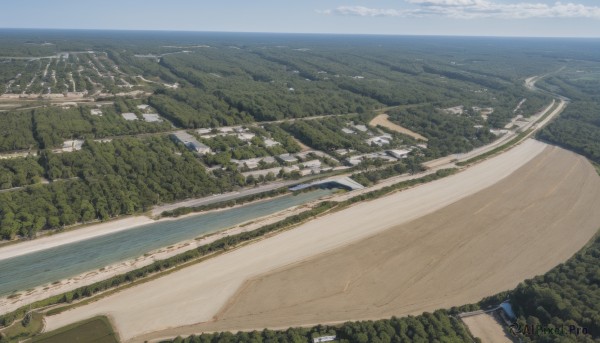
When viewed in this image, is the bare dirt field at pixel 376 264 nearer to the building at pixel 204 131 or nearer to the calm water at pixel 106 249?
the calm water at pixel 106 249

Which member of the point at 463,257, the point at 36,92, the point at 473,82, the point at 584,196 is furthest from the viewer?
the point at 473,82

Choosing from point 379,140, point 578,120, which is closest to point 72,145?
point 379,140

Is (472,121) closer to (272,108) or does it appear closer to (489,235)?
(272,108)

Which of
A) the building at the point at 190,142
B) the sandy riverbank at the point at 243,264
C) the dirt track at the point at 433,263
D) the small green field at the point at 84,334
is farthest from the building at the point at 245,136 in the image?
the small green field at the point at 84,334

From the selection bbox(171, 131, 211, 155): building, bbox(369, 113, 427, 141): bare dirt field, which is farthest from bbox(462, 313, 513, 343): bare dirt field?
bbox(369, 113, 427, 141): bare dirt field

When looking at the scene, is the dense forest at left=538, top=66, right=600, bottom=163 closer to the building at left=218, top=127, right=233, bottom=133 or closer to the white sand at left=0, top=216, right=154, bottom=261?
the building at left=218, top=127, right=233, bottom=133

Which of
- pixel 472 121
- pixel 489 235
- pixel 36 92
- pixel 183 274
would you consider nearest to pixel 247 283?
pixel 183 274
